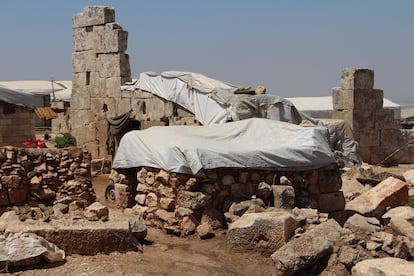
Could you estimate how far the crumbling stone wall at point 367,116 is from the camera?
18.2 meters

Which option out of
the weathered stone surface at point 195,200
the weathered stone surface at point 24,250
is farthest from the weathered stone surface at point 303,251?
the weathered stone surface at point 24,250

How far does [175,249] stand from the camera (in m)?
7.14

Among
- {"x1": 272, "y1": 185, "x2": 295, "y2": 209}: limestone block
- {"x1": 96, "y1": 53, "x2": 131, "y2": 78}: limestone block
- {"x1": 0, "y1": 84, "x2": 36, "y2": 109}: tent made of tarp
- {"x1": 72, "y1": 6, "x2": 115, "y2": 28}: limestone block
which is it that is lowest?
{"x1": 272, "y1": 185, "x2": 295, "y2": 209}: limestone block

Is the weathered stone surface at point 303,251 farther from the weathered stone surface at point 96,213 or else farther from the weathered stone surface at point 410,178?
the weathered stone surface at point 410,178

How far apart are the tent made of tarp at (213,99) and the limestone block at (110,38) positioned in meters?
1.35

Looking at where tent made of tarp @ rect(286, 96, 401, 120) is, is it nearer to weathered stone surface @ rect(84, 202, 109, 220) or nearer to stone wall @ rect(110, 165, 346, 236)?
stone wall @ rect(110, 165, 346, 236)

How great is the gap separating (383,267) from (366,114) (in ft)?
45.1

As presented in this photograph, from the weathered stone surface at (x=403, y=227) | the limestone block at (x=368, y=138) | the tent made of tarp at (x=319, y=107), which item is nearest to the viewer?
the weathered stone surface at (x=403, y=227)

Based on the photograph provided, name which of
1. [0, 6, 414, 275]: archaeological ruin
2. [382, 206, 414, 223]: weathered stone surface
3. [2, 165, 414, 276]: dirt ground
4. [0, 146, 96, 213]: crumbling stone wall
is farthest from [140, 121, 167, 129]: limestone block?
[2, 165, 414, 276]: dirt ground

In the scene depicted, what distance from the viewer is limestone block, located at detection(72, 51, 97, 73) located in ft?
55.1

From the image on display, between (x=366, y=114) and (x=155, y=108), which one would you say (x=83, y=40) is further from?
(x=366, y=114)

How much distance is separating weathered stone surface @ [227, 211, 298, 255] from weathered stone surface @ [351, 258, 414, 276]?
1.16m

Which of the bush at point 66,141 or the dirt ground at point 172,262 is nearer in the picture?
the dirt ground at point 172,262

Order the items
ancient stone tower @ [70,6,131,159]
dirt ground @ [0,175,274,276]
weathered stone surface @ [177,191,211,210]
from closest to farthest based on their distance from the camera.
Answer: dirt ground @ [0,175,274,276] < weathered stone surface @ [177,191,211,210] < ancient stone tower @ [70,6,131,159]
